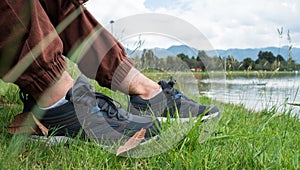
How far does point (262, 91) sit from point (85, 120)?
158 centimetres

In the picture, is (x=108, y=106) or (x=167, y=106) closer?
(x=108, y=106)

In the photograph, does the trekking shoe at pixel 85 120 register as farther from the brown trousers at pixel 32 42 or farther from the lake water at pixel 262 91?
the lake water at pixel 262 91

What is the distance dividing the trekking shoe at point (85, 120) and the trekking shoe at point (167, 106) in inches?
10.0

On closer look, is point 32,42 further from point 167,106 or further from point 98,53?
point 167,106

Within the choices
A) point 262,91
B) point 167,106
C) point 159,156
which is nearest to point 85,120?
point 159,156

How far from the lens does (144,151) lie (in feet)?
3.10

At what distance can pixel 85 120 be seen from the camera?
3.32 ft

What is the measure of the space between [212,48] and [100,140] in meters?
0.63

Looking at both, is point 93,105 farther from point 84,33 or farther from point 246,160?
point 246,160

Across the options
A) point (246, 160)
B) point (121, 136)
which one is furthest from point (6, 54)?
point (246, 160)

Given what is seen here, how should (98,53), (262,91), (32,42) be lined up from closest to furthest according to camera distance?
(32,42) < (98,53) < (262,91)

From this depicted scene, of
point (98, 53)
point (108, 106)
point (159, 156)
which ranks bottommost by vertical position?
point (159, 156)

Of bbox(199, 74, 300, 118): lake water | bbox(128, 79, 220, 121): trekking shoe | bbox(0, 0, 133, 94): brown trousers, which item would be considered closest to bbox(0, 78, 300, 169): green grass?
bbox(0, 0, 133, 94): brown trousers

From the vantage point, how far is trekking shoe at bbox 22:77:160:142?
996 mm
